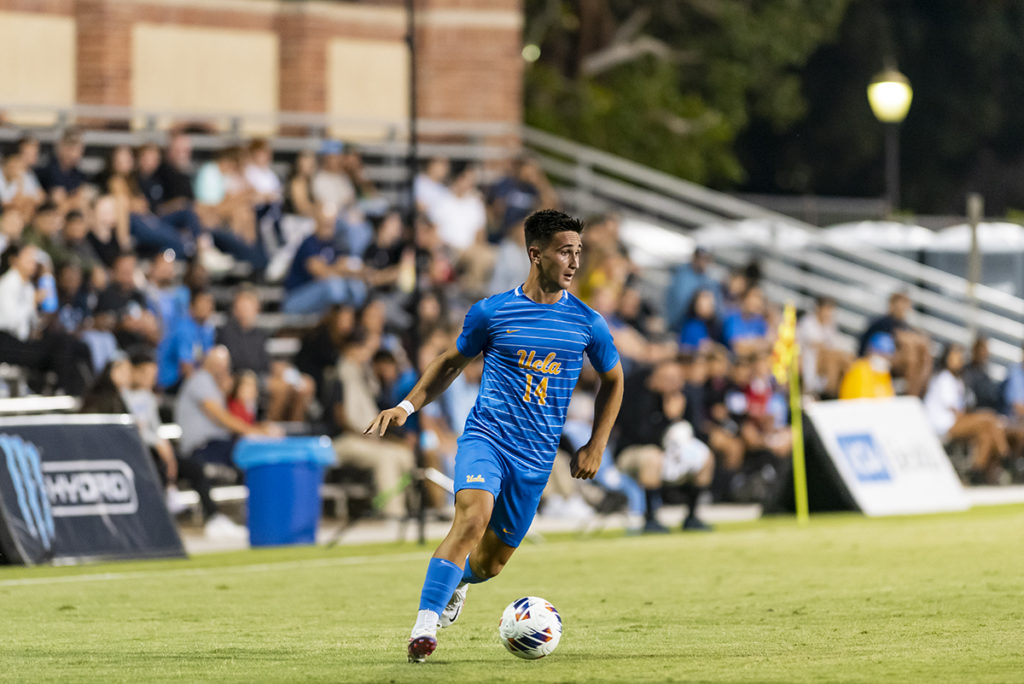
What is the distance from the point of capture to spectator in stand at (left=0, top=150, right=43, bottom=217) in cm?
1959

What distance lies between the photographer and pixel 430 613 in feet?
30.2

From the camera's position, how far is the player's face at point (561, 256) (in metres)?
9.50

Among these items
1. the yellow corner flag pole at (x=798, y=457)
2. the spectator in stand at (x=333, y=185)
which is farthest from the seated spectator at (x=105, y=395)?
the yellow corner flag pole at (x=798, y=457)

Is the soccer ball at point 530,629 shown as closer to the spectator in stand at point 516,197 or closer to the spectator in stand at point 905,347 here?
the spectator in stand at point 516,197

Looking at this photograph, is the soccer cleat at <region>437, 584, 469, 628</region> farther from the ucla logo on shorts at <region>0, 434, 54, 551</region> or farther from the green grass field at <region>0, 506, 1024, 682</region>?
the ucla logo on shorts at <region>0, 434, 54, 551</region>

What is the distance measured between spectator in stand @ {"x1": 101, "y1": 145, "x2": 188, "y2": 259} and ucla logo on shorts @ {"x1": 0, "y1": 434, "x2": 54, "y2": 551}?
5.63 meters

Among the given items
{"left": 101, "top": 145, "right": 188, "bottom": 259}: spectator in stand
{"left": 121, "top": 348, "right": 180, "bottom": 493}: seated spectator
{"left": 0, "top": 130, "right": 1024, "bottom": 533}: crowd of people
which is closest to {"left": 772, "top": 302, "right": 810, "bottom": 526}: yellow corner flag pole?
{"left": 0, "top": 130, "right": 1024, "bottom": 533}: crowd of people

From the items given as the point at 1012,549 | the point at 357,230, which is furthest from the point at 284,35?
the point at 1012,549

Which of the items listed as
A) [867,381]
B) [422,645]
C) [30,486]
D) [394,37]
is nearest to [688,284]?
[867,381]

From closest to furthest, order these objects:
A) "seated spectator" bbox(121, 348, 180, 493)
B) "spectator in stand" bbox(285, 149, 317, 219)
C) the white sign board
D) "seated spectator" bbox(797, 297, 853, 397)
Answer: "seated spectator" bbox(121, 348, 180, 493)
the white sign board
"spectator in stand" bbox(285, 149, 317, 219)
"seated spectator" bbox(797, 297, 853, 397)

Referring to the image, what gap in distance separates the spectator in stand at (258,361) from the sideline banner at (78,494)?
3.92m

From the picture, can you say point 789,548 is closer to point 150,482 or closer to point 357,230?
point 150,482

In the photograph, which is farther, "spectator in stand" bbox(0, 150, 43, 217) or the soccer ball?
"spectator in stand" bbox(0, 150, 43, 217)

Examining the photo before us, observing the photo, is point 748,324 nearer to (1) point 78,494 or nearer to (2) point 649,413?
(2) point 649,413
